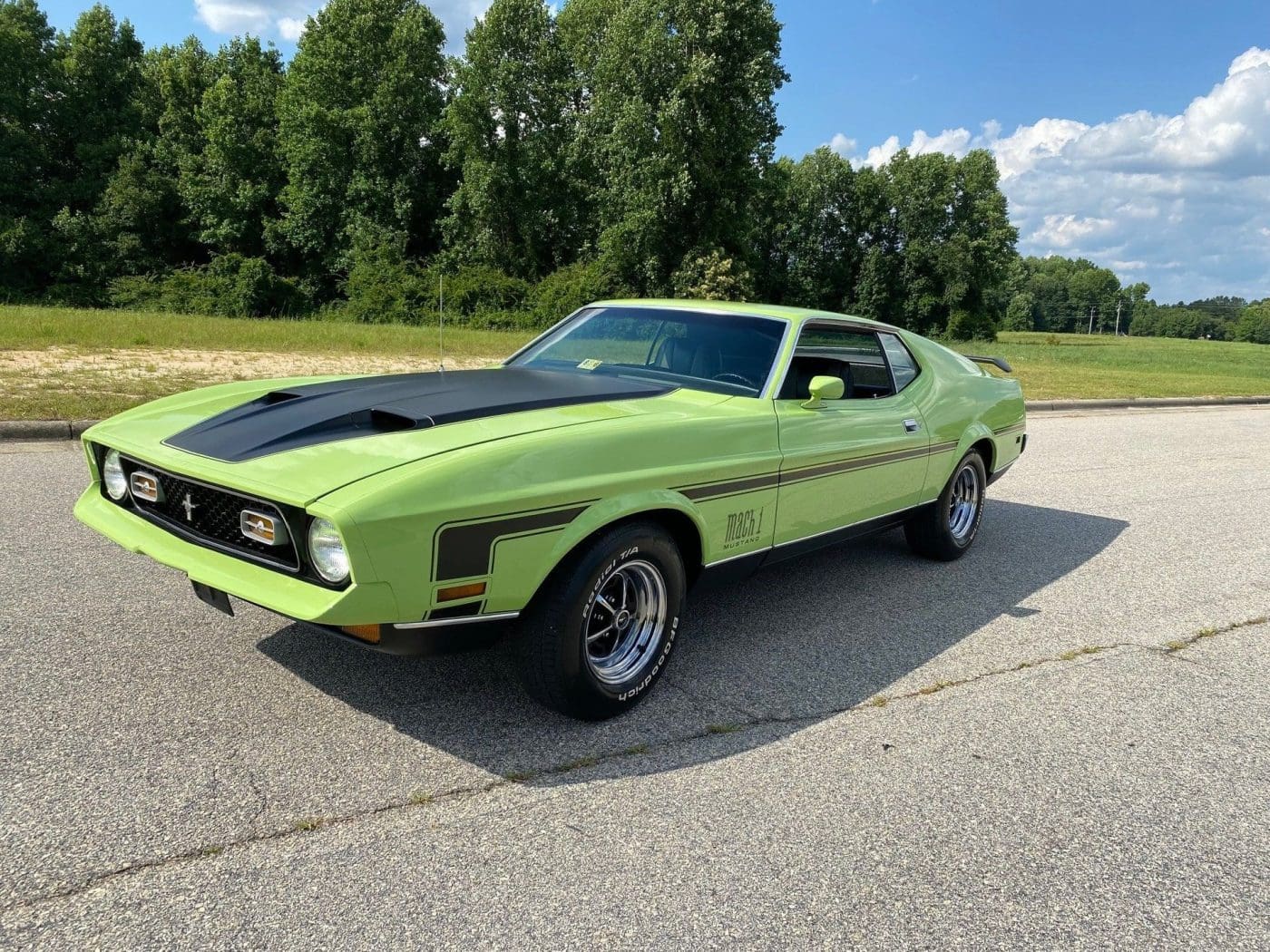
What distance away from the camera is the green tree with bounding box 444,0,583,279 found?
123 feet

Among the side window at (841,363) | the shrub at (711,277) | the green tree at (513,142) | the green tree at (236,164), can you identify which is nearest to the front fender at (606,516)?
the side window at (841,363)

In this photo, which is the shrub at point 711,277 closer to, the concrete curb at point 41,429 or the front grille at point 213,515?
the concrete curb at point 41,429

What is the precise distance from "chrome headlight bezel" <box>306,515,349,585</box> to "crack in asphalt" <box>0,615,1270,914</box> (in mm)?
633

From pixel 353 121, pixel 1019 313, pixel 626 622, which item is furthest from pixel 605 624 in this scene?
pixel 1019 313

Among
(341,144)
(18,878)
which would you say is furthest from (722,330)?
(341,144)

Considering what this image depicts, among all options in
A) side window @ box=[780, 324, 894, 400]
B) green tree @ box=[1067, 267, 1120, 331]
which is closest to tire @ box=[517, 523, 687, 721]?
side window @ box=[780, 324, 894, 400]

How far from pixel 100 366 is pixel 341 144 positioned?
31.6 meters

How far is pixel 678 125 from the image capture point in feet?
108

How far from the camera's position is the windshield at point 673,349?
12.5 feet

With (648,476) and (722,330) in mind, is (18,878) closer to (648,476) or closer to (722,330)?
(648,476)

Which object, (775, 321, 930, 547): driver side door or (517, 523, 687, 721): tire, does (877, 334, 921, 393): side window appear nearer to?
(775, 321, 930, 547): driver side door

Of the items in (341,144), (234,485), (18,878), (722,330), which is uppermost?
(341,144)

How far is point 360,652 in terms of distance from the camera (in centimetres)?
331

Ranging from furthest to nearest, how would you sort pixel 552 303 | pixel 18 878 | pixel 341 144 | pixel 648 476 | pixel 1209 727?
pixel 341 144 < pixel 552 303 < pixel 1209 727 < pixel 648 476 < pixel 18 878
